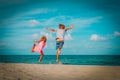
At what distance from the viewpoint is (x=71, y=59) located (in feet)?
18.0

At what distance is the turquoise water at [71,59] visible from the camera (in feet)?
17.0

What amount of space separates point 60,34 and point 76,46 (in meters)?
0.52

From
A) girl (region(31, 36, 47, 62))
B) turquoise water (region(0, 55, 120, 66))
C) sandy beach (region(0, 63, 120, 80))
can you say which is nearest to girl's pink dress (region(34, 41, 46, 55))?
girl (region(31, 36, 47, 62))

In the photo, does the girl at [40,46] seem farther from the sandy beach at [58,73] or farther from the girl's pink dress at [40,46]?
the sandy beach at [58,73]

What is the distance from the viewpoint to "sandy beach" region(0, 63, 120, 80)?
421 cm

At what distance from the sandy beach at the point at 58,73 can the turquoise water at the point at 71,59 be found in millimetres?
261

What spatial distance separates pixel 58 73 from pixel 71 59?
1.01m

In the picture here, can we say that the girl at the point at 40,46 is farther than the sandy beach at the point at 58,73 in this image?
Yes

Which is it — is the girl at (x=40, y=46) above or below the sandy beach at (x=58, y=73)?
above

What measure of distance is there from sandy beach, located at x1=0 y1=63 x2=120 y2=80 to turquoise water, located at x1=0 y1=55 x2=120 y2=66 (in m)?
0.26

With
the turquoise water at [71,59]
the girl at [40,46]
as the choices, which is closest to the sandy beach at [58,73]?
the turquoise water at [71,59]

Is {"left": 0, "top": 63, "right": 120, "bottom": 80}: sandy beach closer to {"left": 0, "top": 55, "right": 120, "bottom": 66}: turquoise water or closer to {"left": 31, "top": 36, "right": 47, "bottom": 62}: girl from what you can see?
{"left": 0, "top": 55, "right": 120, "bottom": 66}: turquoise water

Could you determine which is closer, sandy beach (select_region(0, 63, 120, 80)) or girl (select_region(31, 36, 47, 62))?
sandy beach (select_region(0, 63, 120, 80))

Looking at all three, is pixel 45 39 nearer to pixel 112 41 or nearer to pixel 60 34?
pixel 60 34
